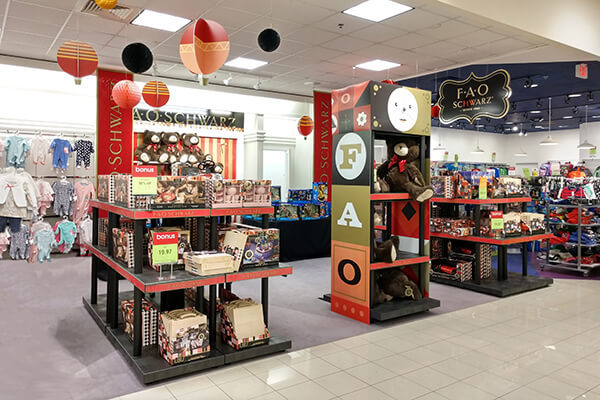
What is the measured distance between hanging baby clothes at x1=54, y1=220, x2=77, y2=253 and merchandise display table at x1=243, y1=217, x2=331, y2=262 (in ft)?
10.4

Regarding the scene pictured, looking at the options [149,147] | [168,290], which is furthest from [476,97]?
[168,290]

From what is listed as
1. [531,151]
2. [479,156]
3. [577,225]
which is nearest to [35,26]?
[577,225]

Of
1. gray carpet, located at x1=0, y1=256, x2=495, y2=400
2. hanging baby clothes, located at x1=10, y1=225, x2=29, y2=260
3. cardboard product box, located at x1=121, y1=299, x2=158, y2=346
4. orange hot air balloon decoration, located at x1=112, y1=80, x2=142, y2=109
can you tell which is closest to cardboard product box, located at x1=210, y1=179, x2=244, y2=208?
cardboard product box, located at x1=121, y1=299, x2=158, y2=346

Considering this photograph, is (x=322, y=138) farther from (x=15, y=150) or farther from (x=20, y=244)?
(x=20, y=244)

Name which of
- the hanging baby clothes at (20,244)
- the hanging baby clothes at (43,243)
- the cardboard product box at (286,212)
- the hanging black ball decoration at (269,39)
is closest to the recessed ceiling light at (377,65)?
the cardboard product box at (286,212)

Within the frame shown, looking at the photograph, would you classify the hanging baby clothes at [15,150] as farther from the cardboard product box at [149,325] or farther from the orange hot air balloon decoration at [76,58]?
the cardboard product box at [149,325]

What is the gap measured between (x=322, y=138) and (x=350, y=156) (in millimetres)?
5763

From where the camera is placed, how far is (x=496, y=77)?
6.23 m

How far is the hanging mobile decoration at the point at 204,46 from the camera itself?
129 inches

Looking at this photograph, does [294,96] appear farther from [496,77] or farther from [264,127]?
[496,77]

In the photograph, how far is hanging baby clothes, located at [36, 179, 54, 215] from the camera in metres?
8.02

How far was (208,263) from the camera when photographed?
3371 mm

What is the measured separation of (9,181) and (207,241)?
17.1 ft

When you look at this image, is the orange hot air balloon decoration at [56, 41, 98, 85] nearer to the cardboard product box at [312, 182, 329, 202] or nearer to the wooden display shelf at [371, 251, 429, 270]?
the wooden display shelf at [371, 251, 429, 270]
